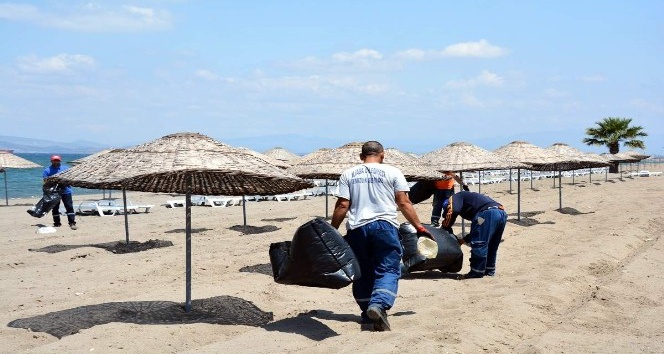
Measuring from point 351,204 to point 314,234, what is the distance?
1.30 feet

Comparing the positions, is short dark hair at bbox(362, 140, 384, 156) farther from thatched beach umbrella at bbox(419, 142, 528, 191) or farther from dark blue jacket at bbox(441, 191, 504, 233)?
thatched beach umbrella at bbox(419, 142, 528, 191)

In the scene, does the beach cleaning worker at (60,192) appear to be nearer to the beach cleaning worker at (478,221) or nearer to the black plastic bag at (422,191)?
A: the black plastic bag at (422,191)

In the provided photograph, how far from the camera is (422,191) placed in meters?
13.0

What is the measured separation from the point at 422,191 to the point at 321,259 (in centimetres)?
787

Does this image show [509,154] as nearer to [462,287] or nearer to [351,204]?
[462,287]

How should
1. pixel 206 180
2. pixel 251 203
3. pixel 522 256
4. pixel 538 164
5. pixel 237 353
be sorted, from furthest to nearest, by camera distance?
pixel 251 203
pixel 538 164
pixel 522 256
pixel 206 180
pixel 237 353

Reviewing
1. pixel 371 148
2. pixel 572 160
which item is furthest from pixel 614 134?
pixel 371 148

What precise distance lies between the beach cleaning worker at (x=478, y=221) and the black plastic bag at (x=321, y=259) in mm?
3268

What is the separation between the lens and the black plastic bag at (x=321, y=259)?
5.32 meters

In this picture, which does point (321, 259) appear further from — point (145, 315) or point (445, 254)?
point (445, 254)

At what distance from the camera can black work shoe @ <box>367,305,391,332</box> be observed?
538 cm

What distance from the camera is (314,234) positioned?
17.9 ft

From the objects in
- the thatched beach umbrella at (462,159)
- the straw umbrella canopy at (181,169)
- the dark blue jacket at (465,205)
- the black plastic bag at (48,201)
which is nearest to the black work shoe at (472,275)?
the dark blue jacket at (465,205)

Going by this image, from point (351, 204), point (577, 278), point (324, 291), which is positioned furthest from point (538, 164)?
point (351, 204)
